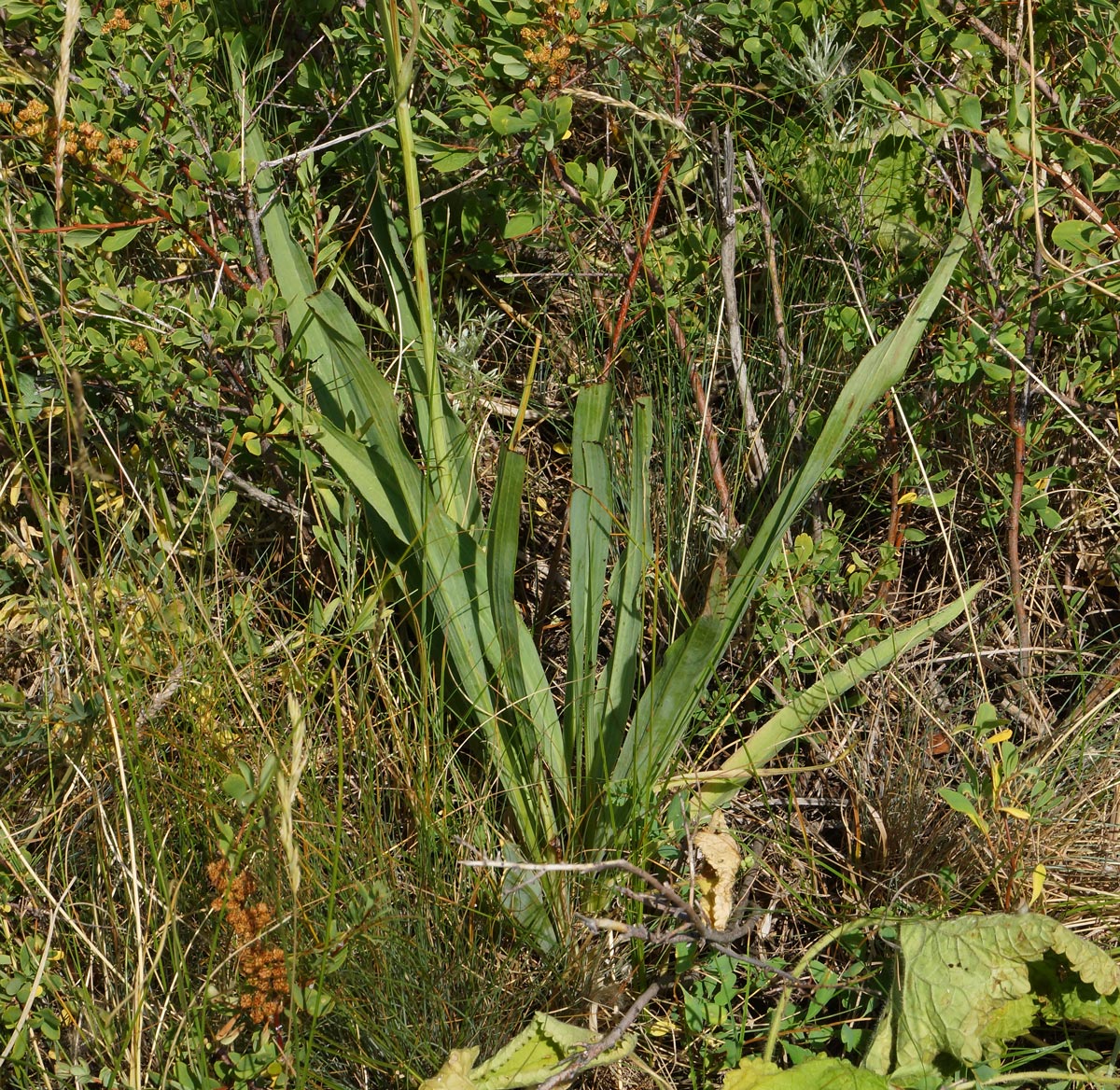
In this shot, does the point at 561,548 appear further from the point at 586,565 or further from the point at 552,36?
the point at 552,36

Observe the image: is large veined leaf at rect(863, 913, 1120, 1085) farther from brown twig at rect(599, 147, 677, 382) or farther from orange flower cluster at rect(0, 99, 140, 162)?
orange flower cluster at rect(0, 99, 140, 162)

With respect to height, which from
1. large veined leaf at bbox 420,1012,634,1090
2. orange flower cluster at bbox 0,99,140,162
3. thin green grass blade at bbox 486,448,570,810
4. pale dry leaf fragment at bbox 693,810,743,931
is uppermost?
orange flower cluster at bbox 0,99,140,162

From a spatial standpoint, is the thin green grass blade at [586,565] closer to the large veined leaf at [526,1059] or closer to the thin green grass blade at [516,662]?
the thin green grass blade at [516,662]

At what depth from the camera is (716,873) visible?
5.15ft

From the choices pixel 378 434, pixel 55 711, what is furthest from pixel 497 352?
pixel 55 711

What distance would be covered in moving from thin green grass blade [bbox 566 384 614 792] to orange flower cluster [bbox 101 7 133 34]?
95 centimetres

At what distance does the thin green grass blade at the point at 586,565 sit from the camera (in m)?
1.54

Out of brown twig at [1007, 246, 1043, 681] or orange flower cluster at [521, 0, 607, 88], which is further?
brown twig at [1007, 246, 1043, 681]

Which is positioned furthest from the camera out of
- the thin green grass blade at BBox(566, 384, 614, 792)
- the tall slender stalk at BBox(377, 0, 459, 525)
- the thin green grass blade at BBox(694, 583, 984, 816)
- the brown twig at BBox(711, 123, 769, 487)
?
the brown twig at BBox(711, 123, 769, 487)

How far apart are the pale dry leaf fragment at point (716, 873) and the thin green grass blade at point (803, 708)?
0.16 ft

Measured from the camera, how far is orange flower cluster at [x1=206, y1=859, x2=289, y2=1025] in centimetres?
134

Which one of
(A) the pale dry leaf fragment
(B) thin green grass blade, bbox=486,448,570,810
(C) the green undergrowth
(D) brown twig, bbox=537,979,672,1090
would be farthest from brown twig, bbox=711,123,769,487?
(D) brown twig, bbox=537,979,672,1090

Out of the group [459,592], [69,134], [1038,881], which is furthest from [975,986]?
[69,134]

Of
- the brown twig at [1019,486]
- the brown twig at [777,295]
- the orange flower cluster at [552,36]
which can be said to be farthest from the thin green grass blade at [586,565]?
the brown twig at [1019,486]
